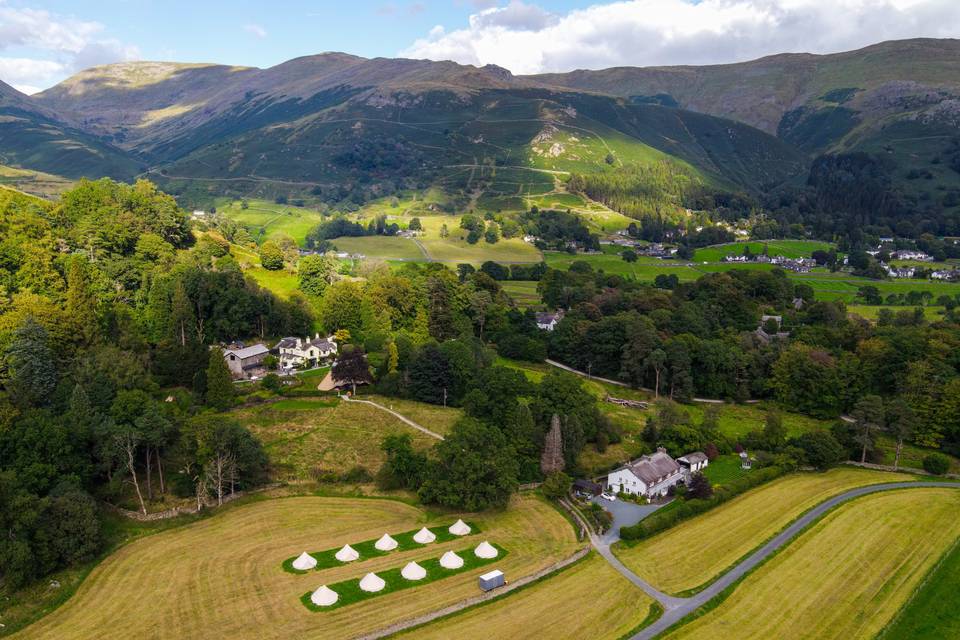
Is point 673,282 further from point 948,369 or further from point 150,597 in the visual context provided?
point 150,597

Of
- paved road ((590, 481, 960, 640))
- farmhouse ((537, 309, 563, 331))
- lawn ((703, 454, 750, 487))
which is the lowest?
lawn ((703, 454, 750, 487))

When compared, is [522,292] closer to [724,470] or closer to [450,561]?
[724,470]

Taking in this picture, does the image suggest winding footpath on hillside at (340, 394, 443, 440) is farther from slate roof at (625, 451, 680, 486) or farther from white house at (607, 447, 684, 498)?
slate roof at (625, 451, 680, 486)

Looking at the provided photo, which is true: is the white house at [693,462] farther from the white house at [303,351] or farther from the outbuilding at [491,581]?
the white house at [303,351]

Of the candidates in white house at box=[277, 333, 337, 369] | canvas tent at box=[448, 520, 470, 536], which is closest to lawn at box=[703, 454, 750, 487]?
canvas tent at box=[448, 520, 470, 536]

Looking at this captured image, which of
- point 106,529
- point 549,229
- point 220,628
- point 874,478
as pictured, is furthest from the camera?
point 549,229

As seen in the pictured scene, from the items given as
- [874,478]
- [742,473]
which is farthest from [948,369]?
[742,473]

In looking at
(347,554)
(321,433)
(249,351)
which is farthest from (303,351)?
(347,554)
